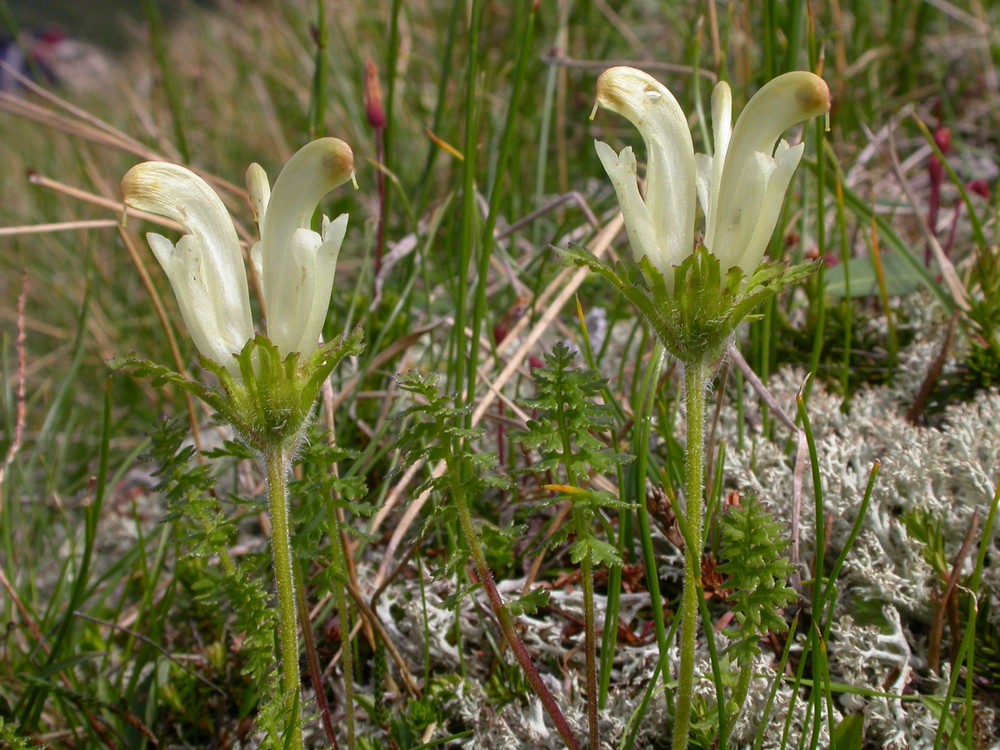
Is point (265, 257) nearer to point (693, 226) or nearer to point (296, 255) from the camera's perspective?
point (296, 255)

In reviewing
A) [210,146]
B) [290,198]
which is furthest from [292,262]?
[210,146]

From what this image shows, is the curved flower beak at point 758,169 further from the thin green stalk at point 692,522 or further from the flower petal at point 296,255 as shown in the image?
the flower petal at point 296,255

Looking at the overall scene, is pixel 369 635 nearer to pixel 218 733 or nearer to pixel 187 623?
pixel 218 733

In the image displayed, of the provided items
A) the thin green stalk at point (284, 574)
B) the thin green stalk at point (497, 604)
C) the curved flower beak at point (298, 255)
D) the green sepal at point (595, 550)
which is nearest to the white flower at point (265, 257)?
the curved flower beak at point (298, 255)

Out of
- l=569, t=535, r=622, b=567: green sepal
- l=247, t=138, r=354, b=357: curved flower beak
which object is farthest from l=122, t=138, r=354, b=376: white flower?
l=569, t=535, r=622, b=567: green sepal

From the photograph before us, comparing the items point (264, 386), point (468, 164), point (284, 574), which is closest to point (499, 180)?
point (468, 164)

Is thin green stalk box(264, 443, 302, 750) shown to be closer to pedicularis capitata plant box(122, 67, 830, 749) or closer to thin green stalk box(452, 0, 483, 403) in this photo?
pedicularis capitata plant box(122, 67, 830, 749)

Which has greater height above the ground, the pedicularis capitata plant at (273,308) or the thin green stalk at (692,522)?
the pedicularis capitata plant at (273,308)

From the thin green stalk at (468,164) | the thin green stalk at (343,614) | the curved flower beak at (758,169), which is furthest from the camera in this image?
the thin green stalk at (468,164)
